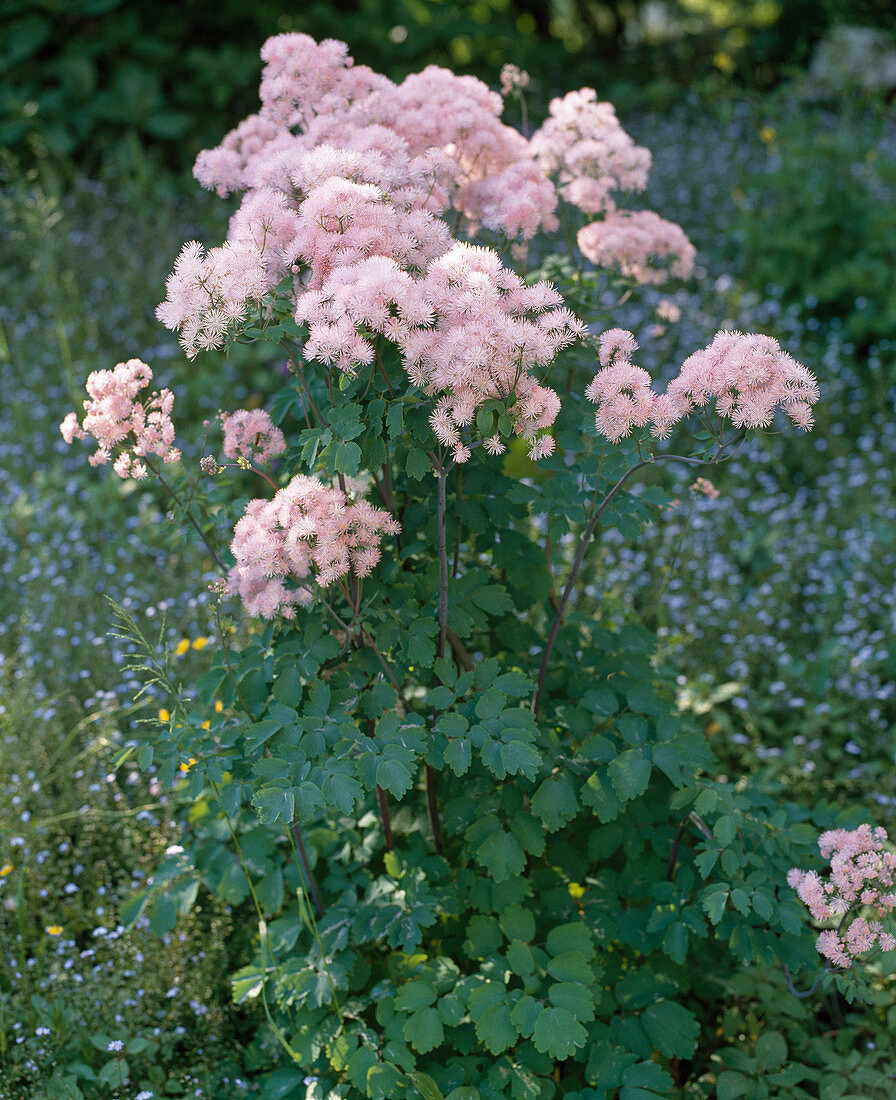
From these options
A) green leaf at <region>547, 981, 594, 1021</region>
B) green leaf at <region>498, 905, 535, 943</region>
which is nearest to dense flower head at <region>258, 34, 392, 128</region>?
green leaf at <region>498, 905, 535, 943</region>

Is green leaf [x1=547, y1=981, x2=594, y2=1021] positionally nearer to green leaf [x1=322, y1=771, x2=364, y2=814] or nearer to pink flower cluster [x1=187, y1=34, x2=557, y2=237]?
green leaf [x1=322, y1=771, x2=364, y2=814]

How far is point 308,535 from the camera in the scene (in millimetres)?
1741

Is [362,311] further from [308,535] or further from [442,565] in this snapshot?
[442,565]

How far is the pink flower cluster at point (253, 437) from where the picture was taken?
2111 millimetres

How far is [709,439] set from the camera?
1777 mm

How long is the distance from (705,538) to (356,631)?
243cm

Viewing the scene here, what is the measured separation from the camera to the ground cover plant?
225 cm

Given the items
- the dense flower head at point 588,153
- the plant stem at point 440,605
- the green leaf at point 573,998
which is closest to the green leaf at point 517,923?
the green leaf at point 573,998

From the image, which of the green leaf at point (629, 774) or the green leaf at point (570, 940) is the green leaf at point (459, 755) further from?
the green leaf at point (570, 940)

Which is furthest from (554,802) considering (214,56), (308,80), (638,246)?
(214,56)

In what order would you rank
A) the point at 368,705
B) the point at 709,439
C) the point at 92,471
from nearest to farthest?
the point at 709,439, the point at 368,705, the point at 92,471

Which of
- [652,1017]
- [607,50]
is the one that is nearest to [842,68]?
[607,50]

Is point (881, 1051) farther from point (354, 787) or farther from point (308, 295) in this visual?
point (308, 295)

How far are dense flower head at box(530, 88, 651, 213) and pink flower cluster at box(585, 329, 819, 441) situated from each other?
0.83m
